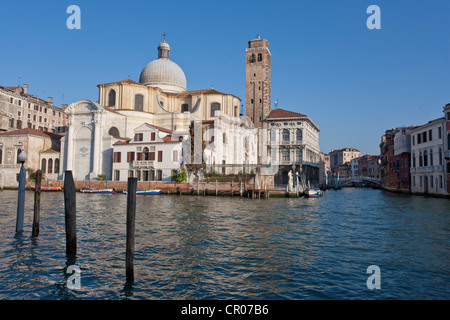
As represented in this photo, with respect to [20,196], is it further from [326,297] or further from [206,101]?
[206,101]

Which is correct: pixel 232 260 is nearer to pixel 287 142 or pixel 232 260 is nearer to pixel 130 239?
pixel 130 239

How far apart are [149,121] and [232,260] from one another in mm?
35685

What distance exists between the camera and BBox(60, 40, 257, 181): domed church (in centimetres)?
3650

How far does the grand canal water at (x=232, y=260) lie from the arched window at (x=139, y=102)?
1172 inches

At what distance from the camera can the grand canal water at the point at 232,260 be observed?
618cm

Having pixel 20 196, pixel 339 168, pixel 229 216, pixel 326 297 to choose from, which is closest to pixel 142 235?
pixel 20 196

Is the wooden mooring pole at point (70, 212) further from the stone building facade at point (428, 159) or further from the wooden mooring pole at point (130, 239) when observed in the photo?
the stone building facade at point (428, 159)

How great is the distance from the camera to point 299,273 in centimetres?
720

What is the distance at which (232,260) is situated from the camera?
8.13m

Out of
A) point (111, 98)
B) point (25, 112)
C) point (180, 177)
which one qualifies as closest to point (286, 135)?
point (180, 177)

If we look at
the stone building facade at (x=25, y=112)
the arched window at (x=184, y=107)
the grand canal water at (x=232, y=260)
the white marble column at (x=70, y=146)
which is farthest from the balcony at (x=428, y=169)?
→ the stone building facade at (x=25, y=112)

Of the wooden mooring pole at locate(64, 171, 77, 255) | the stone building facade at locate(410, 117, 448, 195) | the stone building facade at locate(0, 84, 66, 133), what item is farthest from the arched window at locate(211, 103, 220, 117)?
the wooden mooring pole at locate(64, 171, 77, 255)

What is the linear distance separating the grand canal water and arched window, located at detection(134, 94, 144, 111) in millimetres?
29777

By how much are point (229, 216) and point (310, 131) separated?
125 feet
